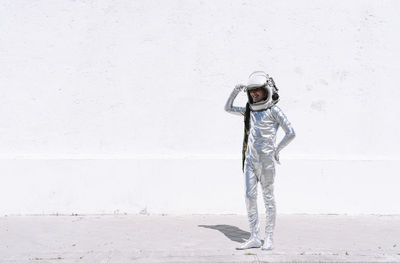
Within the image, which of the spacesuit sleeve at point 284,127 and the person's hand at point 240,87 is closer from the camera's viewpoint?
the spacesuit sleeve at point 284,127


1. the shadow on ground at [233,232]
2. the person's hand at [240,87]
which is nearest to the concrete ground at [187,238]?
the shadow on ground at [233,232]

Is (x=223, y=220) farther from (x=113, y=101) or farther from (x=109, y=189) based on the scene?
(x=113, y=101)

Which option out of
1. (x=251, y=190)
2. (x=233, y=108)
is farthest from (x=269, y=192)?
(x=233, y=108)

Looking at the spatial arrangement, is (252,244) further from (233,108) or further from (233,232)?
(233,108)

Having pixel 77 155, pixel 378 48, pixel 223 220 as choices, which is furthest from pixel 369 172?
pixel 77 155

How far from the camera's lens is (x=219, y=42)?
21.3 ft

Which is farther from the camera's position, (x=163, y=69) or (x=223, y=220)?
(x=163, y=69)

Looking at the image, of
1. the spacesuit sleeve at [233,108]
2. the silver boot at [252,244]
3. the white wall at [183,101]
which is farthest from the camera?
the white wall at [183,101]

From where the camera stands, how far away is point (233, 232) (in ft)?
17.2

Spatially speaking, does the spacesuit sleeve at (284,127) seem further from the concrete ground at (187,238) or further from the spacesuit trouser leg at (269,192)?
the concrete ground at (187,238)

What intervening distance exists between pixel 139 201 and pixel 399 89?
4401 millimetres

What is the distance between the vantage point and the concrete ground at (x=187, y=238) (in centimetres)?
420

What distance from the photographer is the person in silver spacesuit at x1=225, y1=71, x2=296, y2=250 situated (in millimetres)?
4340

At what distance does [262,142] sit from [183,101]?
91.5 inches
